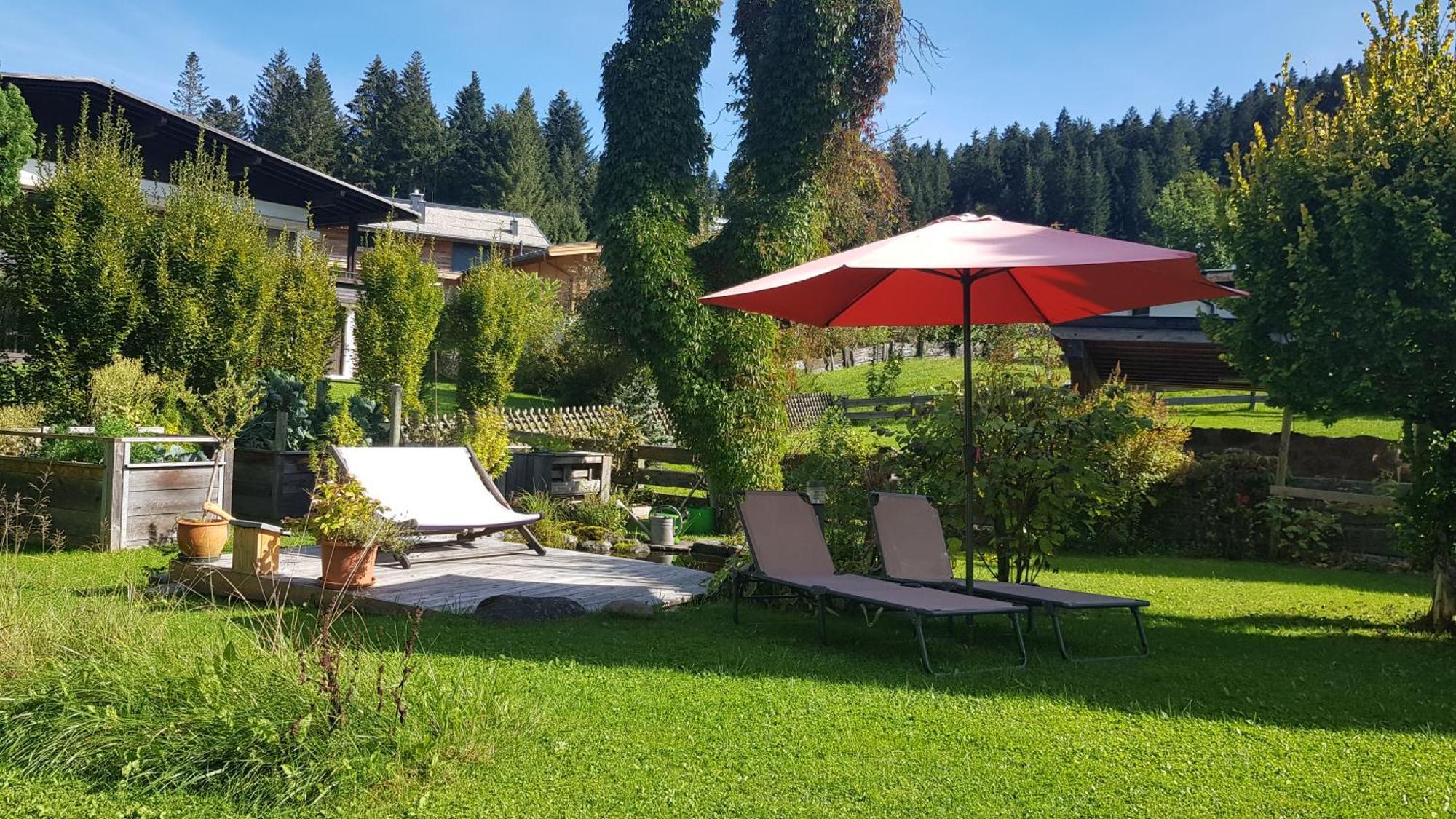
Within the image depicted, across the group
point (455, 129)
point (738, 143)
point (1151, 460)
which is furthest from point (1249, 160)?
point (455, 129)

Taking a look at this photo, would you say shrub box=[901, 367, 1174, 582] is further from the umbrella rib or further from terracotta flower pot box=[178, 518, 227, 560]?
terracotta flower pot box=[178, 518, 227, 560]

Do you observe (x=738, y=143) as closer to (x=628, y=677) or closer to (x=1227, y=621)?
(x=1227, y=621)

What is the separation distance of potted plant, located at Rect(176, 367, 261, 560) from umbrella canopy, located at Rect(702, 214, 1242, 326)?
12.7 ft

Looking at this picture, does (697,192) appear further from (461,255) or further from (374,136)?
(374,136)

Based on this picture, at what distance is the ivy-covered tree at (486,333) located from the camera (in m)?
19.3

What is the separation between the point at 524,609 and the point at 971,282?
3.54m

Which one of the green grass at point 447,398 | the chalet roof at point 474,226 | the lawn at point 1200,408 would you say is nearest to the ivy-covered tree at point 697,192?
the lawn at point 1200,408

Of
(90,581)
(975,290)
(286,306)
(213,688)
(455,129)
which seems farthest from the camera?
→ (455,129)

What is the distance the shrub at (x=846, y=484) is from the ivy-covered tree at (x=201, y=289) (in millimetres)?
6409

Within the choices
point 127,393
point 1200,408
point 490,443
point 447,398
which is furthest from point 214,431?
point 1200,408

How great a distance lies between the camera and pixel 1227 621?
7781 mm

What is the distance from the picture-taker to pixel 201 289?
39.4 ft

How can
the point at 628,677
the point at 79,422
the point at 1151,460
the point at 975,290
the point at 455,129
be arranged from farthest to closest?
the point at 455,129
the point at 1151,460
the point at 79,422
the point at 975,290
the point at 628,677

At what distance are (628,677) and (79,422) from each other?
8.90 m
